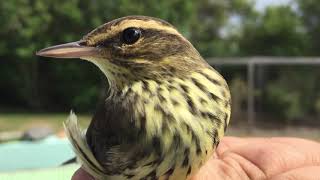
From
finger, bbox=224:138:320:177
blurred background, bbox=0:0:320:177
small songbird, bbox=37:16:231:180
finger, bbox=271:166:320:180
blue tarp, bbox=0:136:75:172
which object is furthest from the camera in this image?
blurred background, bbox=0:0:320:177

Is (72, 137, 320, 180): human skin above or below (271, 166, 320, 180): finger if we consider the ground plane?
below

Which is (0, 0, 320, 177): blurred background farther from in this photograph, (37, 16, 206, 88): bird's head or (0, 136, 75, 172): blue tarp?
(37, 16, 206, 88): bird's head

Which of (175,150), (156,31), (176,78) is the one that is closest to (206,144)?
(175,150)

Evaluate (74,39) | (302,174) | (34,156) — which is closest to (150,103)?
(302,174)

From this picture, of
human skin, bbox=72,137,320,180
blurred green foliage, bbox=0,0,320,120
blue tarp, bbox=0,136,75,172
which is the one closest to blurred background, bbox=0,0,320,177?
blurred green foliage, bbox=0,0,320,120

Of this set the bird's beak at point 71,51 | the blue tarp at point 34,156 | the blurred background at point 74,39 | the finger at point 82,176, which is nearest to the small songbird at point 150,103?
the bird's beak at point 71,51

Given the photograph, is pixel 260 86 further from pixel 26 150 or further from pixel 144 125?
pixel 144 125

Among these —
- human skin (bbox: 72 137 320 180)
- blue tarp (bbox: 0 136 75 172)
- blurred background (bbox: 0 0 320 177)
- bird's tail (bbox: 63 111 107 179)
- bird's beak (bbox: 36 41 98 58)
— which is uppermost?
bird's beak (bbox: 36 41 98 58)
